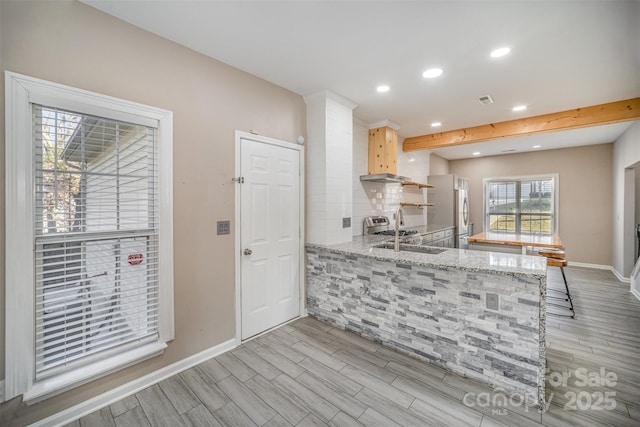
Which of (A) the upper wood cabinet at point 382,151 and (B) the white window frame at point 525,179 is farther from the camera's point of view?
(B) the white window frame at point 525,179

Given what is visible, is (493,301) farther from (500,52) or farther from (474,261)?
(500,52)

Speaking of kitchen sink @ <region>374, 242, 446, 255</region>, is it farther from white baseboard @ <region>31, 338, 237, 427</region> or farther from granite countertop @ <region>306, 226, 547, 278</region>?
white baseboard @ <region>31, 338, 237, 427</region>

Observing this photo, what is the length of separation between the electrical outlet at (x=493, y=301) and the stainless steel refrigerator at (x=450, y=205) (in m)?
3.97

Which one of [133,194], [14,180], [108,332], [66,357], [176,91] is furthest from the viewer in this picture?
[176,91]

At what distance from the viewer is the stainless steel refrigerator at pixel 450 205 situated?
569cm

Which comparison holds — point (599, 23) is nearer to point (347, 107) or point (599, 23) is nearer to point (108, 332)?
point (347, 107)

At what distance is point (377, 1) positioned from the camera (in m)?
1.73

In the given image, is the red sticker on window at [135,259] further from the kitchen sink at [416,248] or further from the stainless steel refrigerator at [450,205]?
the stainless steel refrigerator at [450,205]

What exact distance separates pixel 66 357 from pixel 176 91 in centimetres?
199

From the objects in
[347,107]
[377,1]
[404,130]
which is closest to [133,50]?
[377,1]

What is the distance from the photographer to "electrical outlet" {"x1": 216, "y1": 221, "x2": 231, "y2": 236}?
244cm

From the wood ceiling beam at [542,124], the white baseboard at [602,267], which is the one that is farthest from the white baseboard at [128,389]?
the white baseboard at [602,267]

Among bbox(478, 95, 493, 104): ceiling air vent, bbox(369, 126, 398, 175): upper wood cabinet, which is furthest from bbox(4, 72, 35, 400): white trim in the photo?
bbox(478, 95, 493, 104): ceiling air vent

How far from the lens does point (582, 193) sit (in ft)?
18.8
